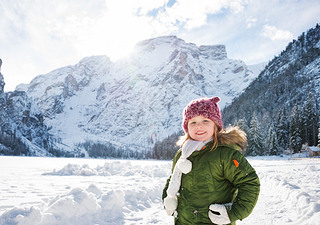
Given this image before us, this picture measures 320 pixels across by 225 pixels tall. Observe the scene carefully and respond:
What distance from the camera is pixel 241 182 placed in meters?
1.97

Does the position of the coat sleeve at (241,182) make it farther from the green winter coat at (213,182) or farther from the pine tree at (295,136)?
the pine tree at (295,136)

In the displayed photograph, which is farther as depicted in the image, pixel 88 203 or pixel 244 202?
pixel 88 203

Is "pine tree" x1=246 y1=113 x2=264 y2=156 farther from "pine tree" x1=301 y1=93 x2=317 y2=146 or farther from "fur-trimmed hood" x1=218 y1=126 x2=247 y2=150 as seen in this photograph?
"fur-trimmed hood" x1=218 y1=126 x2=247 y2=150

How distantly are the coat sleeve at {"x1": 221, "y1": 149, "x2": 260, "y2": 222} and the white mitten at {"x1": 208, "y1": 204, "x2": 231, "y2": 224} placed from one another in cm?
4

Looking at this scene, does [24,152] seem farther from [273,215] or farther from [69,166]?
[273,215]

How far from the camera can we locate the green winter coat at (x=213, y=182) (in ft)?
6.42

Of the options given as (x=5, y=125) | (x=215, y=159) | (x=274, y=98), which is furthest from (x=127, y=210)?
(x=5, y=125)

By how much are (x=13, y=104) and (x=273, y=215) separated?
638ft

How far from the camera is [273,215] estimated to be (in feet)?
15.7

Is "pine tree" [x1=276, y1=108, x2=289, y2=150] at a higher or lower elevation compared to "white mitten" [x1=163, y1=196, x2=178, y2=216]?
lower

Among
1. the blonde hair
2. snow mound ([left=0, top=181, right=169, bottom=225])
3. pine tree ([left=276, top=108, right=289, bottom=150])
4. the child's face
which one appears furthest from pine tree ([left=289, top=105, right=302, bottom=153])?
the child's face

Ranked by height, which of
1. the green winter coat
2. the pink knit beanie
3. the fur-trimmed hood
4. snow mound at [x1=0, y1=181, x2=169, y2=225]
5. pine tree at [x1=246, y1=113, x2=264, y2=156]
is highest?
the pink knit beanie

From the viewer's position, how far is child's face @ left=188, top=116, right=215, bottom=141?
7.53 ft

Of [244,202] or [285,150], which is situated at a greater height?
[244,202]
